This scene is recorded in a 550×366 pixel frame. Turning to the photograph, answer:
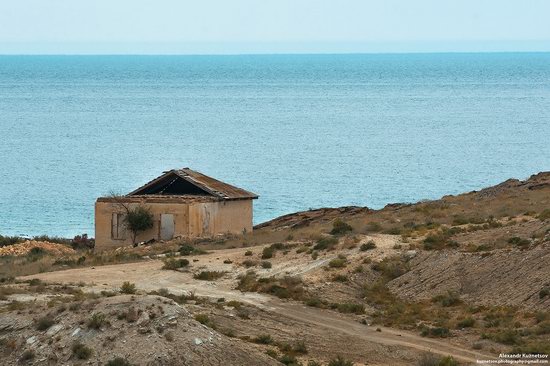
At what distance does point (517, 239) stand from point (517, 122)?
115 m

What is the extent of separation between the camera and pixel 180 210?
157 feet

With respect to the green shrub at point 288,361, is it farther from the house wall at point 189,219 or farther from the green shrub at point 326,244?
the house wall at point 189,219

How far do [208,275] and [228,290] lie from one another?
1.85m

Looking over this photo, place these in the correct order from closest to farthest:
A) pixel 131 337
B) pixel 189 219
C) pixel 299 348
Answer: pixel 131 337 → pixel 299 348 → pixel 189 219

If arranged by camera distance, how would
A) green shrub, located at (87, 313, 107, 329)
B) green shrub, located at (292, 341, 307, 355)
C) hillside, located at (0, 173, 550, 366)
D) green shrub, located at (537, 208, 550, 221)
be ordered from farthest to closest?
green shrub, located at (537, 208, 550, 221) < green shrub, located at (292, 341, 307, 355) < hillside, located at (0, 173, 550, 366) < green shrub, located at (87, 313, 107, 329)

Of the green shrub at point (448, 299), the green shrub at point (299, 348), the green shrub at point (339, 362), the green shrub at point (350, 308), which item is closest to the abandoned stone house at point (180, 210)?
the green shrub at point (350, 308)

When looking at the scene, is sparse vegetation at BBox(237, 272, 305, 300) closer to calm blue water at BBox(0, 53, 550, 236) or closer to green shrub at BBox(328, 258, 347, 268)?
green shrub at BBox(328, 258, 347, 268)

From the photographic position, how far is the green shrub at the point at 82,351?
2569 cm

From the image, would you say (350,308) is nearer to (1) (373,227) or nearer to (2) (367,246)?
(2) (367,246)

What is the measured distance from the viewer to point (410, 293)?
34.4m

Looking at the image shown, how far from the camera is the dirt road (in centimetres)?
2903

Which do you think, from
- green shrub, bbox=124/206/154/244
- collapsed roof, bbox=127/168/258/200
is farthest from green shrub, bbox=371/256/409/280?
collapsed roof, bbox=127/168/258/200

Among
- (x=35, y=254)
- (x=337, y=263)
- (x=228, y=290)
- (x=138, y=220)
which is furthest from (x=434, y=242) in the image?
(x=35, y=254)

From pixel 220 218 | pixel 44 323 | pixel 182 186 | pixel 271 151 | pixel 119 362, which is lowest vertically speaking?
pixel 271 151
